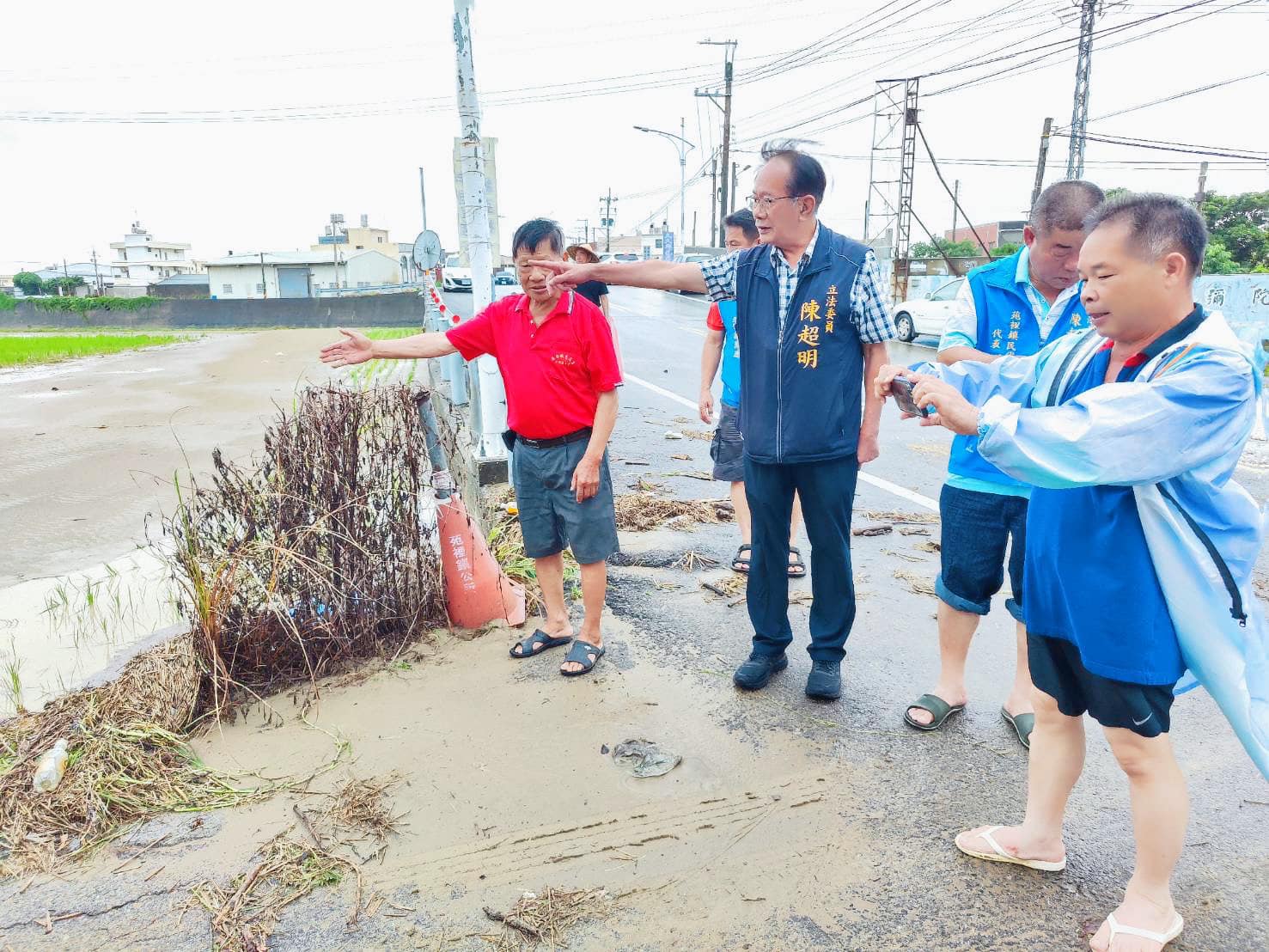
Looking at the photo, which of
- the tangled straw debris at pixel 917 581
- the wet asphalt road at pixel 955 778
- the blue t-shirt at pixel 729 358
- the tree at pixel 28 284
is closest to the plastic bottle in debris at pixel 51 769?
the wet asphalt road at pixel 955 778

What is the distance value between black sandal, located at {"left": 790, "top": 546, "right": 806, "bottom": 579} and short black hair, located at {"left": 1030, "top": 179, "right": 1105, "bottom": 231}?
7.70ft

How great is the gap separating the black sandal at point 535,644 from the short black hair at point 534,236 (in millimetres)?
1641

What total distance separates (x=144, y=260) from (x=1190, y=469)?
129 m

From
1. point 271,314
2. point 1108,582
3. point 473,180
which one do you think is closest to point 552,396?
point 1108,582

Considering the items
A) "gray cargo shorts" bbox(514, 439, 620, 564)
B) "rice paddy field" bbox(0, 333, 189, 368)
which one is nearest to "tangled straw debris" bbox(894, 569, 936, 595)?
→ "gray cargo shorts" bbox(514, 439, 620, 564)

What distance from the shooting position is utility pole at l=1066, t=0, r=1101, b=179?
1938 cm

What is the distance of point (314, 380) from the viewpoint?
15766 mm

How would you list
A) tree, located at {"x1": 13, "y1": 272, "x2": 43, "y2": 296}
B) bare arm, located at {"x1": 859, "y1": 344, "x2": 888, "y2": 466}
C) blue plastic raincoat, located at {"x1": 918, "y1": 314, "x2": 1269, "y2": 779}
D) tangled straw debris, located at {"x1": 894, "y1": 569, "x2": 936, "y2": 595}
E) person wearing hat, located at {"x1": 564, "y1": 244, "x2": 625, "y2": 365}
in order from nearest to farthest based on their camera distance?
blue plastic raincoat, located at {"x1": 918, "y1": 314, "x2": 1269, "y2": 779} → bare arm, located at {"x1": 859, "y1": 344, "x2": 888, "y2": 466} → person wearing hat, located at {"x1": 564, "y1": 244, "x2": 625, "y2": 365} → tangled straw debris, located at {"x1": 894, "y1": 569, "x2": 936, "y2": 595} → tree, located at {"x1": 13, "y1": 272, "x2": 43, "y2": 296}

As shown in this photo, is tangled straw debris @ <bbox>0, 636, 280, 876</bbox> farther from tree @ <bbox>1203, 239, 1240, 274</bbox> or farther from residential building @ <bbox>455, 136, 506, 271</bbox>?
tree @ <bbox>1203, 239, 1240, 274</bbox>

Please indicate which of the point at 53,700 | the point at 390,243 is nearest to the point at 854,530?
the point at 53,700

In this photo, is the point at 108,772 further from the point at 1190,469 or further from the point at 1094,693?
the point at 1190,469

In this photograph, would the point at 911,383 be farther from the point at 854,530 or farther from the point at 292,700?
the point at 854,530

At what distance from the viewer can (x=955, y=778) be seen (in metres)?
2.79

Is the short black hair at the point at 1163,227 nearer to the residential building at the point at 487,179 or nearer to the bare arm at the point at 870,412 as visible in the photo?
Answer: the bare arm at the point at 870,412
